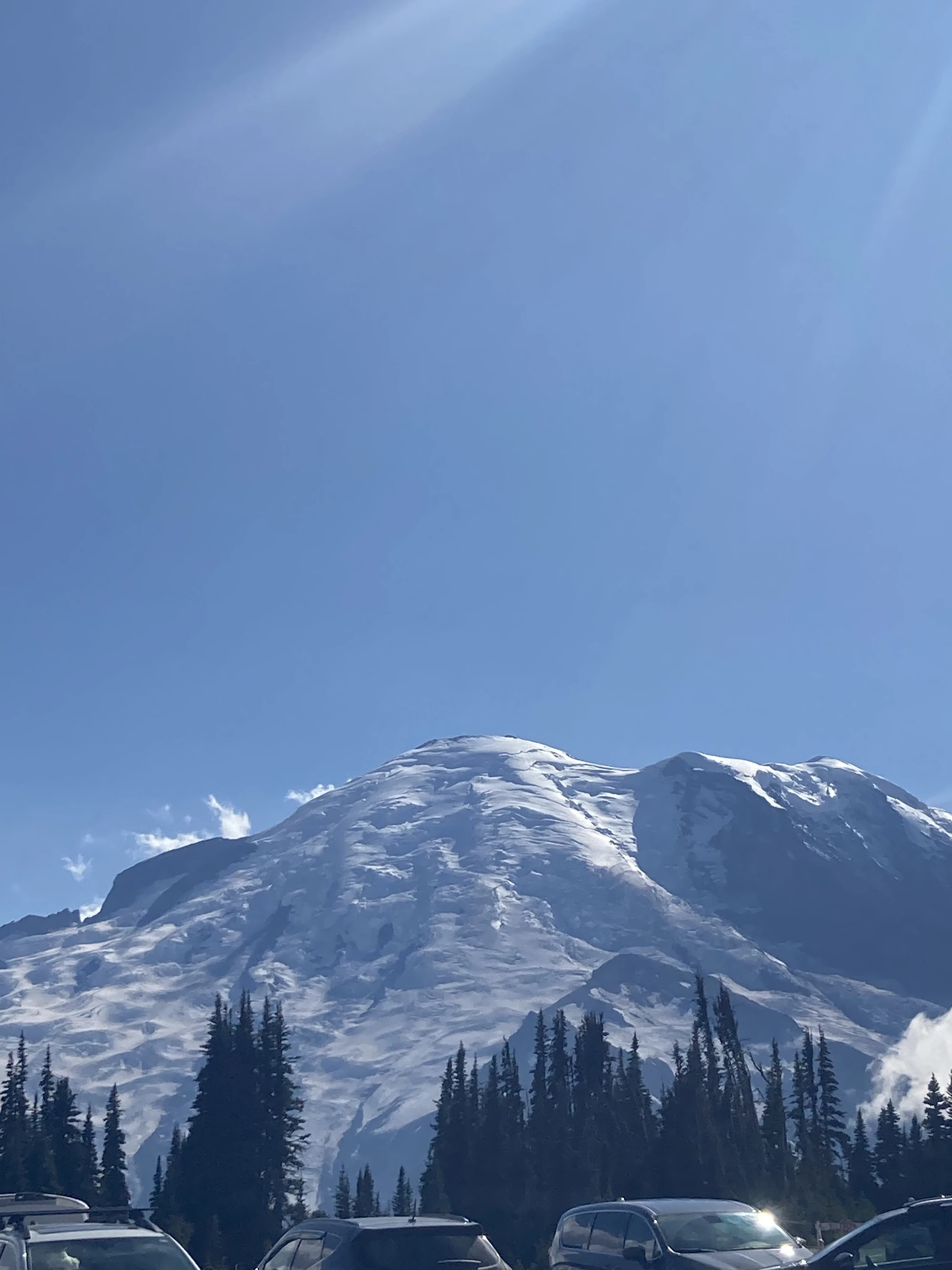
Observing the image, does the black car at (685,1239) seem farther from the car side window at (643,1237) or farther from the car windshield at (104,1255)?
the car windshield at (104,1255)

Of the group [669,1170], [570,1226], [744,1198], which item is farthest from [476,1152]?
[570,1226]

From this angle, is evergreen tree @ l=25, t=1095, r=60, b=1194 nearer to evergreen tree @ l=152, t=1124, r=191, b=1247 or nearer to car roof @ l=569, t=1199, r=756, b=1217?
evergreen tree @ l=152, t=1124, r=191, b=1247

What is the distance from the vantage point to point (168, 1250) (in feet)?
42.3

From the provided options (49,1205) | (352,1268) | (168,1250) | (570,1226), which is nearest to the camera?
(168,1250)

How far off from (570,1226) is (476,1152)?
64638 millimetres

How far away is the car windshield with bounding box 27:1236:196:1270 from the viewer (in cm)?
1225

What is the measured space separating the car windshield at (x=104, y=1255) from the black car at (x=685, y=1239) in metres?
6.39

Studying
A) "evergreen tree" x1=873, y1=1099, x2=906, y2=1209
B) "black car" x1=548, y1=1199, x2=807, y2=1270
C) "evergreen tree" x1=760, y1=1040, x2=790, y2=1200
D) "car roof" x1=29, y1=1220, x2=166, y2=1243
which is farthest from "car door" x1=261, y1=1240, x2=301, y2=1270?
"evergreen tree" x1=873, y1=1099, x2=906, y2=1209

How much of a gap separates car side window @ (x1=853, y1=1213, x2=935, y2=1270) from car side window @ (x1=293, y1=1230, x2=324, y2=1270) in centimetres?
643

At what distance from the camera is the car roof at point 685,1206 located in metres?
16.8

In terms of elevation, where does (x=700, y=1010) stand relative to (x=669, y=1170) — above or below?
above

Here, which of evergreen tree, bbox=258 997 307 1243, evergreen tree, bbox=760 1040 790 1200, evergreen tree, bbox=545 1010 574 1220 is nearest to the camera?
evergreen tree, bbox=258 997 307 1243

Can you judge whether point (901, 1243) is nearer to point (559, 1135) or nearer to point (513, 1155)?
point (513, 1155)

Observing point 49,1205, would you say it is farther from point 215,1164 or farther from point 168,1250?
point 215,1164
